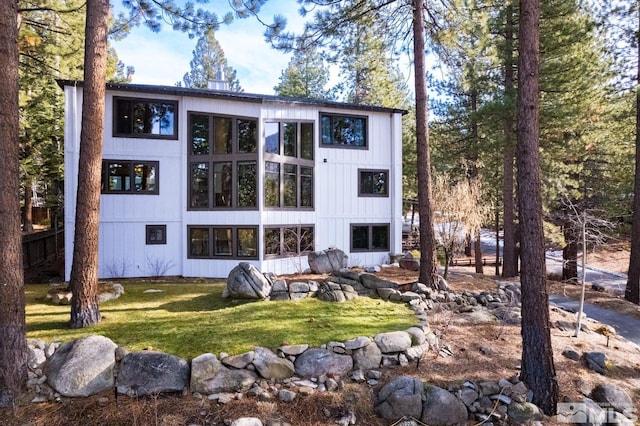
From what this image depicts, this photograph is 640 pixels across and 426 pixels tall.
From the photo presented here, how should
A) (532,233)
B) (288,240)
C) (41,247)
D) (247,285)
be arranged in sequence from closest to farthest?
(532,233) < (247,285) < (288,240) < (41,247)

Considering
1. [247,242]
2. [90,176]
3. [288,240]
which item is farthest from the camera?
[288,240]

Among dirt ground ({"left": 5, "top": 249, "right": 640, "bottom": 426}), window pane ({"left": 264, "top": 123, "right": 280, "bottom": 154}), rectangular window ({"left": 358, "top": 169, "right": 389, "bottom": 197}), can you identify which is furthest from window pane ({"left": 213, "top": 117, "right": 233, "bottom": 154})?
dirt ground ({"left": 5, "top": 249, "right": 640, "bottom": 426})

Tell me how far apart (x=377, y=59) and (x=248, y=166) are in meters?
5.34

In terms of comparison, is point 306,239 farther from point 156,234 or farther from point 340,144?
point 156,234

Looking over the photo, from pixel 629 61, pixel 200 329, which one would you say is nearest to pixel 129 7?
pixel 200 329

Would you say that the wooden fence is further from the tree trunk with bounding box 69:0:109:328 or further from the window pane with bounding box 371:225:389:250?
the window pane with bounding box 371:225:389:250

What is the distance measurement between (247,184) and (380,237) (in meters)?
5.69

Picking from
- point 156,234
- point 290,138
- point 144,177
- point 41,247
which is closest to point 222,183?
point 144,177

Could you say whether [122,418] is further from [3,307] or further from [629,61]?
[629,61]

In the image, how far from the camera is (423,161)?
29.7 feet

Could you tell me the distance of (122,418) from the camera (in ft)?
14.6

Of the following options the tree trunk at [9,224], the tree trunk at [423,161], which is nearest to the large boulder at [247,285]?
the tree trunk at [9,224]

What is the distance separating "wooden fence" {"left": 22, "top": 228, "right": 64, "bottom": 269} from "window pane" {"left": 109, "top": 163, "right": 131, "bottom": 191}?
17.6 ft

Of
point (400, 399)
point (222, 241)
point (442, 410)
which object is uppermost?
point (222, 241)
